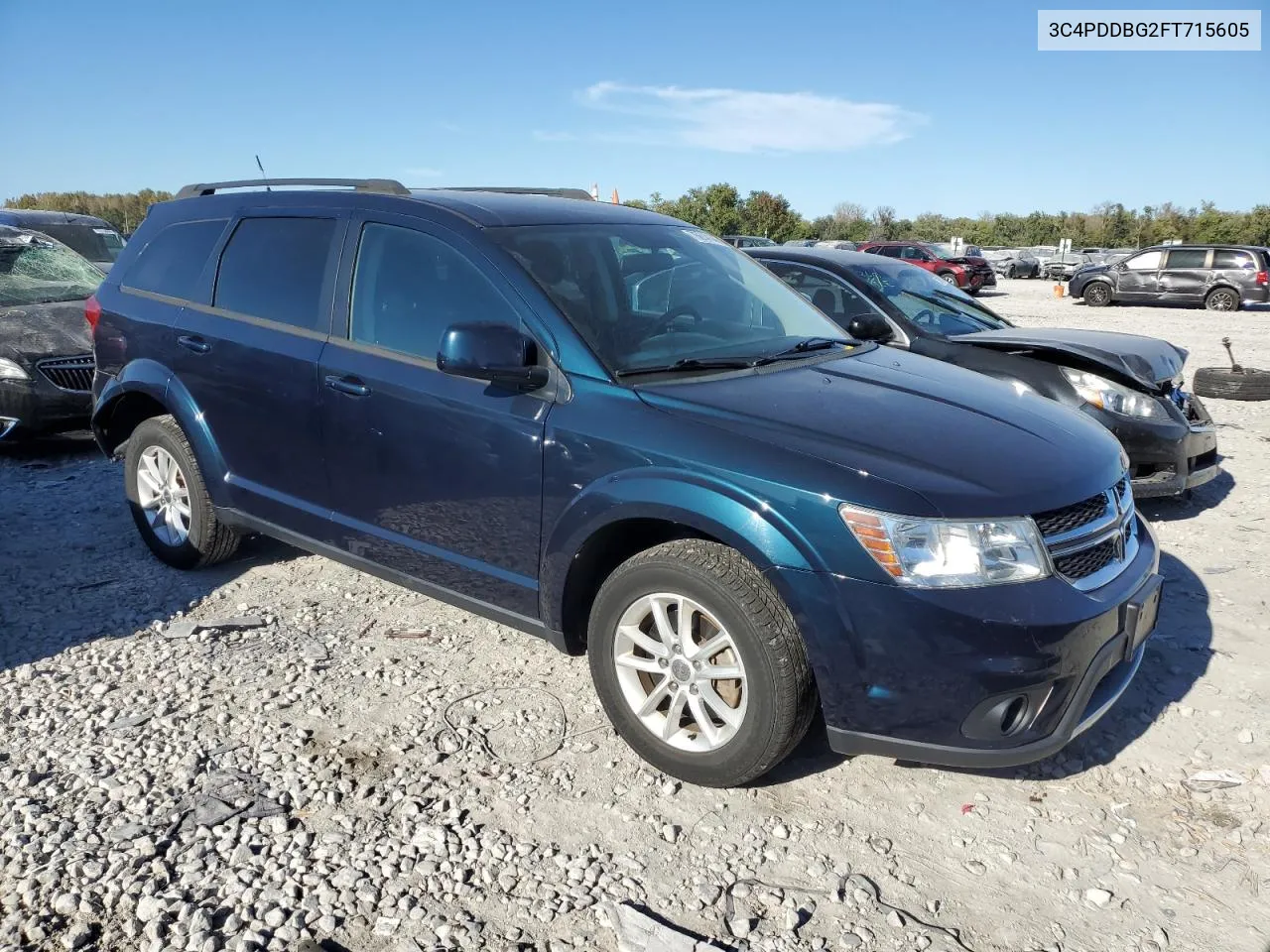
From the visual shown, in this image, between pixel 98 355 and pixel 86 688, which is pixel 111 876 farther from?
pixel 98 355

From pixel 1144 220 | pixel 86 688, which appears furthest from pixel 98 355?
pixel 1144 220

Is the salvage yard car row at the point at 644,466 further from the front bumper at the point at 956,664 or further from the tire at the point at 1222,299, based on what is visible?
the tire at the point at 1222,299

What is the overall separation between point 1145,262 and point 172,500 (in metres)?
24.4

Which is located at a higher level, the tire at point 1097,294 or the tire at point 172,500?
the tire at point 1097,294

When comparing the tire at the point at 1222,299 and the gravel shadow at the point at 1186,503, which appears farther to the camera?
the tire at the point at 1222,299

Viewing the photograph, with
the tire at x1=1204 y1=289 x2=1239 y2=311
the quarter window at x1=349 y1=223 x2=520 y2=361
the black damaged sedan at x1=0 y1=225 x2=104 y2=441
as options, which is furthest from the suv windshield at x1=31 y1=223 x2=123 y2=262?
the tire at x1=1204 y1=289 x2=1239 y2=311

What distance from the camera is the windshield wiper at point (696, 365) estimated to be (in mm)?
3336

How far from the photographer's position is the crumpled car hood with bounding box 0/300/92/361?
7.37 metres

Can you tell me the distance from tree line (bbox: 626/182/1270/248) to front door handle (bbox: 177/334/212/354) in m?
31.5

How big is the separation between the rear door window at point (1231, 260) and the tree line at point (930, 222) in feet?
47.9

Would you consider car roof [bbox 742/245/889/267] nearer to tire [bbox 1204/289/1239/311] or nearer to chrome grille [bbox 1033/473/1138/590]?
chrome grille [bbox 1033/473/1138/590]

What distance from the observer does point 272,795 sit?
10.1 feet

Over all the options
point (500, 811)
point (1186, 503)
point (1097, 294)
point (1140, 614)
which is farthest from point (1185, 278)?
point (500, 811)

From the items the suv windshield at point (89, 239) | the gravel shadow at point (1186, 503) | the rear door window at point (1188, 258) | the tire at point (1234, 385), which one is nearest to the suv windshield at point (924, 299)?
the gravel shadow at point (1186, 503)
